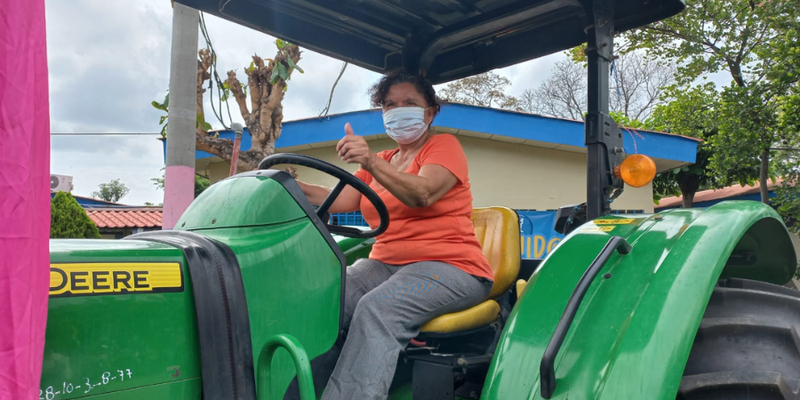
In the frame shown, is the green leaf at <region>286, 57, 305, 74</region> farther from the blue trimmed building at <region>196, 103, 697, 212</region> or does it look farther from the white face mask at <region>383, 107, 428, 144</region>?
the white face mask at <region>383, 107, 428, 144</region>

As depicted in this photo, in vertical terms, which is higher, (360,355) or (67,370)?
(67,370)

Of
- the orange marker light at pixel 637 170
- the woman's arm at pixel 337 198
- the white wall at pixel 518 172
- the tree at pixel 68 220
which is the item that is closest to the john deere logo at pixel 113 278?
the woman's arm at pixel 337 198

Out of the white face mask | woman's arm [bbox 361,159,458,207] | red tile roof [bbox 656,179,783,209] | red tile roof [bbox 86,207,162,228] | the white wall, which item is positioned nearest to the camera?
woman's arm [bbox 361,159,458,207]

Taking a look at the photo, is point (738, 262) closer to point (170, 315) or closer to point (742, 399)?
point (742, 399)

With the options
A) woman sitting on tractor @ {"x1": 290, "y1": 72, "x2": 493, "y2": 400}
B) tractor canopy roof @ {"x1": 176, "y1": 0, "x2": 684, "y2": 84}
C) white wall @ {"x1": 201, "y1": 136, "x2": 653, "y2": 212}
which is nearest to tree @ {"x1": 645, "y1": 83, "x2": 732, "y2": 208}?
white wall @ {"x1": 201, "y1": 136, "x2": 653, "y2": 212}

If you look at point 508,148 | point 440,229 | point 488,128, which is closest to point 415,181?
point 440,229

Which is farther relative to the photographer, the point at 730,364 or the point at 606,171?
the point at 606,171

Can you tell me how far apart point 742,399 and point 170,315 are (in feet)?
4.86

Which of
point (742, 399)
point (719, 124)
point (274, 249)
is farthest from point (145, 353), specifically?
point (719, 124)

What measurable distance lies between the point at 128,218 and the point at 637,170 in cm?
2237

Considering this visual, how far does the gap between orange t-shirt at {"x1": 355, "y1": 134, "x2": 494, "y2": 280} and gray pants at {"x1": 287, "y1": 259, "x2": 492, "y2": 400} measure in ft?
0.20

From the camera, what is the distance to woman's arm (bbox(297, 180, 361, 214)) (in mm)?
2512

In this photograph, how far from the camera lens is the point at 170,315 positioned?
140cm

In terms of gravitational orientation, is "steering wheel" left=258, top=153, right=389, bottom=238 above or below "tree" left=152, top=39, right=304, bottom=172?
below
